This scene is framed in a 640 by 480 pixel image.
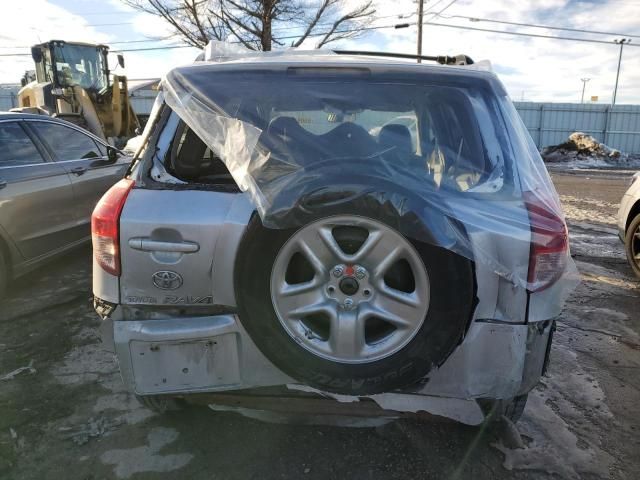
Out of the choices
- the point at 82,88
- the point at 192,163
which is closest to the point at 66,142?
the point at 192,163

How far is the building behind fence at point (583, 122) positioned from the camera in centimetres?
2769

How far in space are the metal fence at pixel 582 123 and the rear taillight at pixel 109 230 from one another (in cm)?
2946

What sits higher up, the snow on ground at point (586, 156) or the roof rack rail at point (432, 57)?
the roof rack rail at point (432, 57)

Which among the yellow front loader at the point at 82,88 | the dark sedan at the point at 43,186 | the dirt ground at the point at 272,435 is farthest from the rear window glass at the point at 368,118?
the yellow front loader at the point at 82,88

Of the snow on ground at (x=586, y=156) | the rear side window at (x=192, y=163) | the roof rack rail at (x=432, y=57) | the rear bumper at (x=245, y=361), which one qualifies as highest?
the roof rack rail at (x=432, y=57)

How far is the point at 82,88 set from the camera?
1270 centimetres

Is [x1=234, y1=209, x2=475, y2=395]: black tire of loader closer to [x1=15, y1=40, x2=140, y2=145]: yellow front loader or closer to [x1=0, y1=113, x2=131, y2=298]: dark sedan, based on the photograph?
[x1=0, y1=113, x2=131, y2=298]: dark sedan

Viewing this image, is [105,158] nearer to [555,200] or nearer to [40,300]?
[40,300]

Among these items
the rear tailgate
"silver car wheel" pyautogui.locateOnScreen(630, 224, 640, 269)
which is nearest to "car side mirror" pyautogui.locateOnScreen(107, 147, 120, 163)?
the rear tailgate

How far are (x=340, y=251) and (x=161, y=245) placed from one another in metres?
0.76

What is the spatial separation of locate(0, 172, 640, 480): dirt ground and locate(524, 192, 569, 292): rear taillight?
3.30 feet

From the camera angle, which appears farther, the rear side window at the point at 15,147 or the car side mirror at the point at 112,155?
the car side mirror at the point at 112,155

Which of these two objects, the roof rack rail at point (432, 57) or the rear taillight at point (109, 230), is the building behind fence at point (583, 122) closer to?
the roof rack rail at point (432, 57)

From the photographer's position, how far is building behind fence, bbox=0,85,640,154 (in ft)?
90.8
